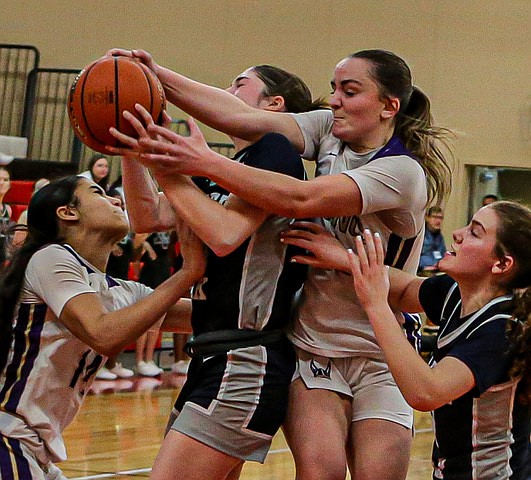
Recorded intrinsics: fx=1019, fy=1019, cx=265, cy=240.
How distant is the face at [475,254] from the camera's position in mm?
2504

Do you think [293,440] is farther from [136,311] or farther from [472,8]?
[472,8]

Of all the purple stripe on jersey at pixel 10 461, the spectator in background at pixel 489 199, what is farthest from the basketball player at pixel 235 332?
the spectator in background at pixel 489 199

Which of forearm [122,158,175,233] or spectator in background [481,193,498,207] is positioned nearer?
forearm [122,158,175,233]

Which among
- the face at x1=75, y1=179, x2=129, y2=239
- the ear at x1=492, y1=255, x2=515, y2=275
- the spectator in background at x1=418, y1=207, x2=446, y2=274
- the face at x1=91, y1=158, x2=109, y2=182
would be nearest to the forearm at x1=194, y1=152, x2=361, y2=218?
the ear at x1=492, y1=255, x2=515, y2=275

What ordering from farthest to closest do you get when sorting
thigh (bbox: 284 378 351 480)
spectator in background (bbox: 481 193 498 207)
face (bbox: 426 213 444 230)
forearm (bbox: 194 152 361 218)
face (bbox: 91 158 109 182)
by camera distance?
spectator in background (bbox: 481 193 498 207) < face (bbox: 426 213 444 230) < face (bbox: 91 158 109 182) < thigh (bbox: 284 378 351 480) < forearm (bbox: 194 152 361 218)

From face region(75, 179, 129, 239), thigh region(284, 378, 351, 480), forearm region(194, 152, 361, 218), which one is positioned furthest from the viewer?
face region(75, 179, 129, 239)

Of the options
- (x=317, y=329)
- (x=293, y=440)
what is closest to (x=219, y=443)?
(x=293, y=440)

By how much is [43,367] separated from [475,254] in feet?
3.78

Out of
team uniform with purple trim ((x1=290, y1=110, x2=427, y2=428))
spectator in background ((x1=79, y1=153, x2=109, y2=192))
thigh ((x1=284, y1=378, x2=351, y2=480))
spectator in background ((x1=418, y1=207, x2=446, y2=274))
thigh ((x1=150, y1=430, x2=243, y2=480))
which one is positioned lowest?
spectator in background ((x1=418, y1=207, x2=446, y2=274))

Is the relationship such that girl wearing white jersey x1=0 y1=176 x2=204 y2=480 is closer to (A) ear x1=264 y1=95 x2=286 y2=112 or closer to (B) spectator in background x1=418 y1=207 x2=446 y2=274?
(A) ear x1=264 y1=95 x2=286 y2=112

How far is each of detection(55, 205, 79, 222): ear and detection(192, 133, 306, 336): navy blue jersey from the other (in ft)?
1.52

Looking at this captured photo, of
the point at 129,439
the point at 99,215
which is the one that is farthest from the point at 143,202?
the point at 129,439

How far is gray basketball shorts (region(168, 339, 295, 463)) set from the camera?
2465 millimetres

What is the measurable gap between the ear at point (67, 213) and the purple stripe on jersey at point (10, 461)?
2.03 feet
